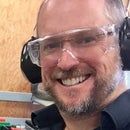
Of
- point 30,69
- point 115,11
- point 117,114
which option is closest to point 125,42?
point 115,11

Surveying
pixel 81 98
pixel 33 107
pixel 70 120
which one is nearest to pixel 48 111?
pixel 70 120

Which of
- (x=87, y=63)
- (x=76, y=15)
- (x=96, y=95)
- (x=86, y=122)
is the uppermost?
(x=76, y=15)

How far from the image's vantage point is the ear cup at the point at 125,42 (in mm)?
1187

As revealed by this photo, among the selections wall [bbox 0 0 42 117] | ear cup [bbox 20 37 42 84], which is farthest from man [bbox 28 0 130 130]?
wall [bbox 0 0 42 117]

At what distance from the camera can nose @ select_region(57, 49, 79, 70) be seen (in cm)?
115

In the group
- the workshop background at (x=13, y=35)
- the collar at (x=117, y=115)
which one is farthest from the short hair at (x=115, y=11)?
the workshop background at (x=13, y=35)

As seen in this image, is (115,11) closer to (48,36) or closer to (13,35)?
(48,36)

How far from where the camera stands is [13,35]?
2436 mm

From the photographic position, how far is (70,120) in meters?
1.25

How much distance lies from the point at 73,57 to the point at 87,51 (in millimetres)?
61

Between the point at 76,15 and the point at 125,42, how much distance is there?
193 mm

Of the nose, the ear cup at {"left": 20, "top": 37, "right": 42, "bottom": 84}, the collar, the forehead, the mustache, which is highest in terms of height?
the forehead

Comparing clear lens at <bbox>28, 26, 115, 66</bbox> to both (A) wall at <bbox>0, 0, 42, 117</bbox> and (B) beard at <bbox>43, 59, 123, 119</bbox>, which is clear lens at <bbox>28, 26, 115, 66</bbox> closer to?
(B) beard at <bbox>43, 59, 123, 119</bbox>

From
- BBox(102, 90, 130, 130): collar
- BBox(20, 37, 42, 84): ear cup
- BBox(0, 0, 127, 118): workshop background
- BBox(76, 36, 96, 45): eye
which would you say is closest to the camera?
BBox(102, 90, 130, 130): collar
